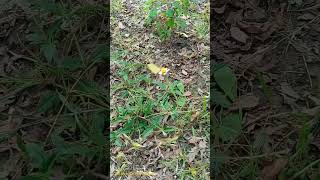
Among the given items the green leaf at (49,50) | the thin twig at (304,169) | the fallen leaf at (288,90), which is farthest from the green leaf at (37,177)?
the fallen leaf at (288,90)

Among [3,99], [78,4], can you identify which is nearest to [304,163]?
[3,99]

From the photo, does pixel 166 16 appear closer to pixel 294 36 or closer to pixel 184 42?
pixel 184 42

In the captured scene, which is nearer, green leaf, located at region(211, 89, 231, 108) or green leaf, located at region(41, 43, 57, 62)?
green leaf, located at region(211, 89, 231, 108)

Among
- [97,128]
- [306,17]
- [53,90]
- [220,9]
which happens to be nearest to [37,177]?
[97,128]

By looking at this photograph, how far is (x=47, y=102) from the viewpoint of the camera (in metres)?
1.60

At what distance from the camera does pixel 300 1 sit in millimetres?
1901

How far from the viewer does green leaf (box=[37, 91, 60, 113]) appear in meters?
1.59

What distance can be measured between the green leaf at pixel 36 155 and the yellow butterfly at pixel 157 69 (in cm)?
46

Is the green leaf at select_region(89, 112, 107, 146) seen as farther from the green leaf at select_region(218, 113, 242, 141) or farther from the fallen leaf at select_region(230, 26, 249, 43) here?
the fallen leaf at select_region(230, 26, 249, 43)

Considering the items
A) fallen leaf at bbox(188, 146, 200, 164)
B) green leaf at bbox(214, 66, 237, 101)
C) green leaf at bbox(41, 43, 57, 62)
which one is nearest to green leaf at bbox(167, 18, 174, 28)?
green leaf at bbox(214, 66, 237, 101)

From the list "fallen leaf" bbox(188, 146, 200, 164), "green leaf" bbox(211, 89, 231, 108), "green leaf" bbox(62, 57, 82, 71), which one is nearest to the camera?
"fallen leaf" bbox(188, 146, 200, 164)

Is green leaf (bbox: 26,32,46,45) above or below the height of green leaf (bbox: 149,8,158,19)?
below

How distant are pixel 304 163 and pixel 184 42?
622 millimetres

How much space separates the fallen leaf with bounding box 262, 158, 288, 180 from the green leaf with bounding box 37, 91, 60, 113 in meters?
0.63
